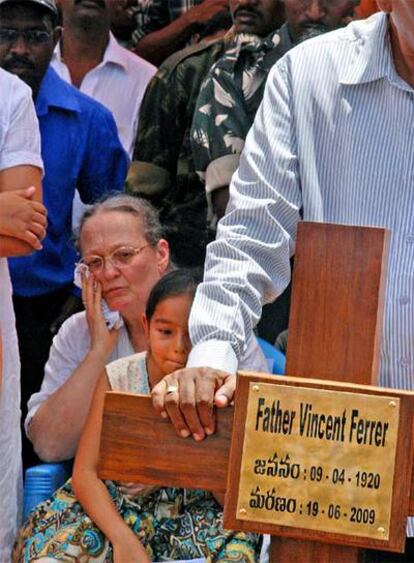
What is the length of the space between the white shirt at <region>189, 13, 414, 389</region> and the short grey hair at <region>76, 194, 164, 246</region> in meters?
1.73

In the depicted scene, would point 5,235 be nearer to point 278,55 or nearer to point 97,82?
point 278,55

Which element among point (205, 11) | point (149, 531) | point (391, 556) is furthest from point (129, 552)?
point (205, 11)

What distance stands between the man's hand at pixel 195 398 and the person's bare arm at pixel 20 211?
60.4 inches

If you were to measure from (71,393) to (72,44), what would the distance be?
1601mm

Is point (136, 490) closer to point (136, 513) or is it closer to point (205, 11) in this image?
point (136, 513)

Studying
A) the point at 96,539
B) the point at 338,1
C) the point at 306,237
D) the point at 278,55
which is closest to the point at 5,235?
the point at 96,539

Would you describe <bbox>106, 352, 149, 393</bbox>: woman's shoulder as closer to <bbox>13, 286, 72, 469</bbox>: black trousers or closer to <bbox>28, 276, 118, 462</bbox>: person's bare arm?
<bbox>28, 276, 118, 462</bbox>: person's bare arm

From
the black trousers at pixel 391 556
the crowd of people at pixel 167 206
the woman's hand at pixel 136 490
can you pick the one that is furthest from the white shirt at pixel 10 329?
the black trousers at pixel 391 556

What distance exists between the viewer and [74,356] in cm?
383

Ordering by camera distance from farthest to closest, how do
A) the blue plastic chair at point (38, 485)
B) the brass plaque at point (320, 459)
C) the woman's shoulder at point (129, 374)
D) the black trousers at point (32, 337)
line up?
the black trousers at point (32, 337) → the blue plastic chair at point (38, 485) → the woman's shoulder at point (129, 374) → the brass plaque at point (320, 459)

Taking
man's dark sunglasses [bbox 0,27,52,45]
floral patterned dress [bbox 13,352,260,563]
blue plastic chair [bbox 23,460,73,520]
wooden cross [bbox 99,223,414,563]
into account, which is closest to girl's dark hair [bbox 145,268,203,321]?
floral patterned dress [bbox 13,352,260,563]

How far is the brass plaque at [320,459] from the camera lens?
5.77ft

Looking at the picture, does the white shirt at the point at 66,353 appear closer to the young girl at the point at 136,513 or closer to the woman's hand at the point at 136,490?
the young girl at the point at 136,513

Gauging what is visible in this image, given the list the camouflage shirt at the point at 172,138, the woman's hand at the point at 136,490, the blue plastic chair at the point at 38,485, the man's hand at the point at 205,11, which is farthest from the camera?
the man's hand at the point at 205,11
